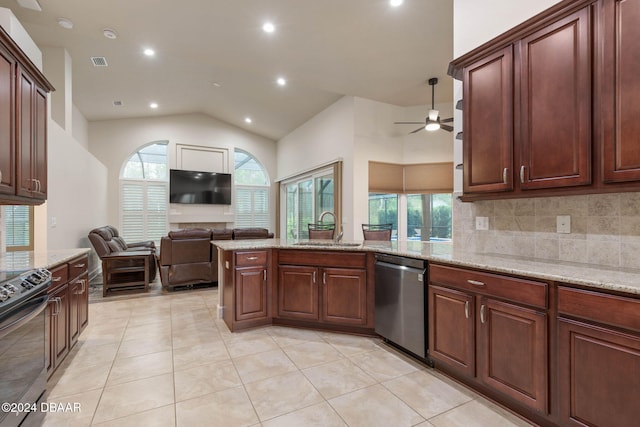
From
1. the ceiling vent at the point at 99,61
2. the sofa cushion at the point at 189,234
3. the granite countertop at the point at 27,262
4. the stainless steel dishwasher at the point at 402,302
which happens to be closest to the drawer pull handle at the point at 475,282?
the stainless steel dishwasher at the point at 402,302

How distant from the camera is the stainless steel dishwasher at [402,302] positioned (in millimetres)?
2402

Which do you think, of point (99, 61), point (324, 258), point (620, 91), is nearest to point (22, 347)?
point (324, 258)

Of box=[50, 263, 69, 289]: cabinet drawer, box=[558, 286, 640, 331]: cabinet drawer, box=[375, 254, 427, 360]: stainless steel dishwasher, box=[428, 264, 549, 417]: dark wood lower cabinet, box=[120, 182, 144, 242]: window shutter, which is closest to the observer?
box=[558, 286, 640, 331]: cabinet drawer

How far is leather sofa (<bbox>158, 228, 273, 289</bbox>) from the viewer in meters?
4.74

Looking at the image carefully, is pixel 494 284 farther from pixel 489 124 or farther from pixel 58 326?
pixel 58 326

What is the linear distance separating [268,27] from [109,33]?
2275mm

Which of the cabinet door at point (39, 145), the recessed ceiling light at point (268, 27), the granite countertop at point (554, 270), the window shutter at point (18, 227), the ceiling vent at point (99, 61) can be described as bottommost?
the granite countertop at point (554, 270)

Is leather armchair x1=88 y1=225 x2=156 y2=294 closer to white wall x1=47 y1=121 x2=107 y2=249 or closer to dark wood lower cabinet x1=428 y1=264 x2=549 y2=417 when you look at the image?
white wall x1=47 y1=121 x2=107 y2=249

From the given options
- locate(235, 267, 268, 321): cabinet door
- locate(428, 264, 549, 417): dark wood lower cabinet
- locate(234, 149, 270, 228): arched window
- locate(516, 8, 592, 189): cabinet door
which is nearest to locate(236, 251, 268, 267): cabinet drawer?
locate(235, 267, 268, 321): cabinet door

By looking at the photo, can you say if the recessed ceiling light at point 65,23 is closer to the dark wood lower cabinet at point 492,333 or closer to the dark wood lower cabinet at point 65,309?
the dark wood lower cabinet at point 65,309

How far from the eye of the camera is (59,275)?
226cm

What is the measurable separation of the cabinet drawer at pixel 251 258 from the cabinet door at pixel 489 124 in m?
2.01

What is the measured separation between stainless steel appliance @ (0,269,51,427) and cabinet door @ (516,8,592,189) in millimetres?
2996

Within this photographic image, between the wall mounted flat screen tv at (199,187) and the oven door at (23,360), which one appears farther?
the wall mounted flat screen tv at (199,187)
